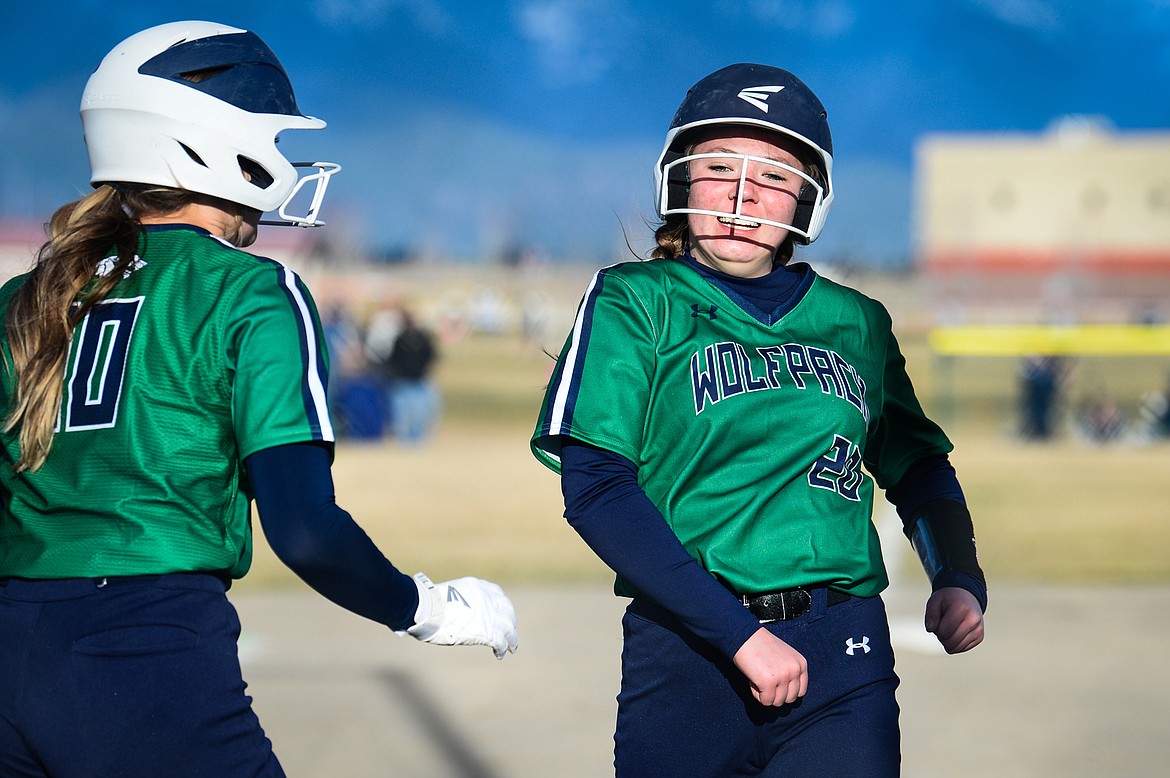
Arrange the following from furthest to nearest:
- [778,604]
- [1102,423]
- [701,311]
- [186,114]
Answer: [1102,423], [701,311], [778,604], [186,114]

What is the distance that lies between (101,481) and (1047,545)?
10127 mm

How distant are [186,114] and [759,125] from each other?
1044 millimetres

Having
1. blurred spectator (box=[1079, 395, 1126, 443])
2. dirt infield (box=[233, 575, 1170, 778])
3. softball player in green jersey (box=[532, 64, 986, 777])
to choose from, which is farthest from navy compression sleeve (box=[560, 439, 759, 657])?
blurred spectator (box=[1079, 395, 1126, 443])

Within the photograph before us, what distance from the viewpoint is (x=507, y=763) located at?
198 inches

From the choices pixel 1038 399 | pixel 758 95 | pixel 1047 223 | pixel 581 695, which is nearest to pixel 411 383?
pixel 1038 399

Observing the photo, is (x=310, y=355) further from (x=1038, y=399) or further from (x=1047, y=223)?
(x=1047, y=223)

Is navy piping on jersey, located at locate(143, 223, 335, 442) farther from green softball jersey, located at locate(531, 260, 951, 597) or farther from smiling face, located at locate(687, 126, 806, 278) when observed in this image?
smiling face, located at locate(687, 126, 806, 278)

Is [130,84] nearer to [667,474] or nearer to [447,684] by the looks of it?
[667,474]

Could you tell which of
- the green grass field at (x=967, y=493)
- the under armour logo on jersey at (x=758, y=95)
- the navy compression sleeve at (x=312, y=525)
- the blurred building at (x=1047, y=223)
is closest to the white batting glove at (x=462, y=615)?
the navy compression sleeve at (x=312, y=525)

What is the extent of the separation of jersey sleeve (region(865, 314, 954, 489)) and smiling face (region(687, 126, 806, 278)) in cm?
39

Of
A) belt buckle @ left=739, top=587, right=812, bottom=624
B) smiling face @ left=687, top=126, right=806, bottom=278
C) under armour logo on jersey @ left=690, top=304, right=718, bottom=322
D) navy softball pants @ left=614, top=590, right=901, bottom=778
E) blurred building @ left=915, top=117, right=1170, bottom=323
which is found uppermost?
blurred building @ left=915, top=117, right=1170, bottom=323

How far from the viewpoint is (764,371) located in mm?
2494

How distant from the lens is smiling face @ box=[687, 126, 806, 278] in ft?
8.49

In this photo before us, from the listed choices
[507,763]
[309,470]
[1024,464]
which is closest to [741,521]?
[309,470]
